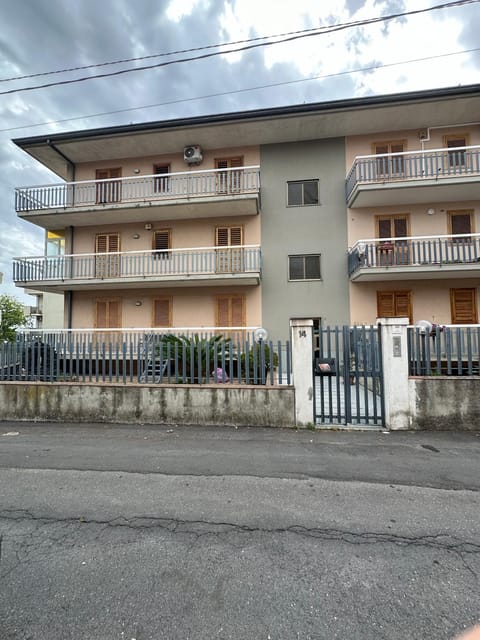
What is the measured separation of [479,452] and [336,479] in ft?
8.88

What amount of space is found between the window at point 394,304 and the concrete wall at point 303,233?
54.7 inches

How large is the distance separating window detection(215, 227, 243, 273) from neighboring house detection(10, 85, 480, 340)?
0.20 feet

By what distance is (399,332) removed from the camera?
6004mm

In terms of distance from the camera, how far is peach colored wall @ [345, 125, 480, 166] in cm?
1220

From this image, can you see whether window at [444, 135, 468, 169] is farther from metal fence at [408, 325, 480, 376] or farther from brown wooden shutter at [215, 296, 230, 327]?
brown wooden shutter at [215, 296, 230, 327]

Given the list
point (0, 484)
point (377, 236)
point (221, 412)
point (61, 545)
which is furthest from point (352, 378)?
point (377, 236)

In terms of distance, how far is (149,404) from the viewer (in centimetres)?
658

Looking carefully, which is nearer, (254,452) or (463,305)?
(254,452)

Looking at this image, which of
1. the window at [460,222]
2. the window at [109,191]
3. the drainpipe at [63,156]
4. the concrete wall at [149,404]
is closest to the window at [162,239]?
the window at [109,191]

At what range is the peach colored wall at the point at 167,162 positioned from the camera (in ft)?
44.6

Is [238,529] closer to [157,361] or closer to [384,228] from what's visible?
[157,361]

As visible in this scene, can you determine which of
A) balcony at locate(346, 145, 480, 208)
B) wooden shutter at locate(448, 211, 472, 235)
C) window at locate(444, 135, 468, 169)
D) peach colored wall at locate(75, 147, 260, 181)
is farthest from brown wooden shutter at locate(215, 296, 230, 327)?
window at locate(444, 135, 468, 169)

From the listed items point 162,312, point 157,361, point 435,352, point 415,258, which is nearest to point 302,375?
point 435,352

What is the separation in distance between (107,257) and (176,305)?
12.5 feet
